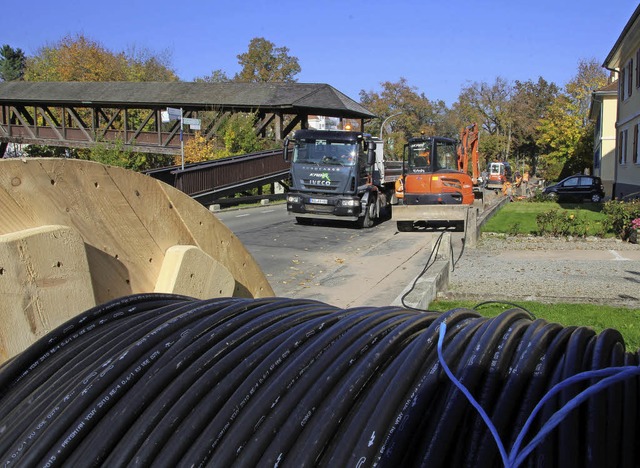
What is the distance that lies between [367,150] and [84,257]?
19582 millimetres

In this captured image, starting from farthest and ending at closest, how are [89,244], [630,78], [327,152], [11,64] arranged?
[11,64] < [630,78] < [327,152] < [89,244]

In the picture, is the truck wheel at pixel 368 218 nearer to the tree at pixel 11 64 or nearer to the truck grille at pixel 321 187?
the truck grille at pixel 321 187

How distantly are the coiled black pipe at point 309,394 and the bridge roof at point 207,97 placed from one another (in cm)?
3396

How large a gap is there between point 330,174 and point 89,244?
18.3m

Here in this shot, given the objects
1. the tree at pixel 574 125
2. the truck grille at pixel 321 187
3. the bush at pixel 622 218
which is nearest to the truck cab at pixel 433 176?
the truck grille at pixel 321 187

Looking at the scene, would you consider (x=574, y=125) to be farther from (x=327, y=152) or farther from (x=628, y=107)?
(x=327, y=152)

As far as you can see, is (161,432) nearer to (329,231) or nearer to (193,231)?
(193,231)

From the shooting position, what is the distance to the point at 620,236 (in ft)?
50.3

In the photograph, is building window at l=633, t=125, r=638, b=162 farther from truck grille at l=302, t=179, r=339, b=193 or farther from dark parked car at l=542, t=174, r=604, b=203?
truck grille at l=302, t=179, r=339, b=193

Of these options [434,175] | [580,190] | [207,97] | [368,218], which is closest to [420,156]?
[434,175]

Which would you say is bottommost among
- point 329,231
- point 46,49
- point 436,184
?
point 329,231

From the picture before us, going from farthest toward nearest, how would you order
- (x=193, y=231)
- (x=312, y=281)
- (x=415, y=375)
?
(x=312, y=281), (x=193, y=231), (x=415, y=375)

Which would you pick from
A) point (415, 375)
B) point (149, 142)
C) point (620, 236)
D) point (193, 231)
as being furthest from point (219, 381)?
point (149, 142)

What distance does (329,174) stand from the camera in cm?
2122
